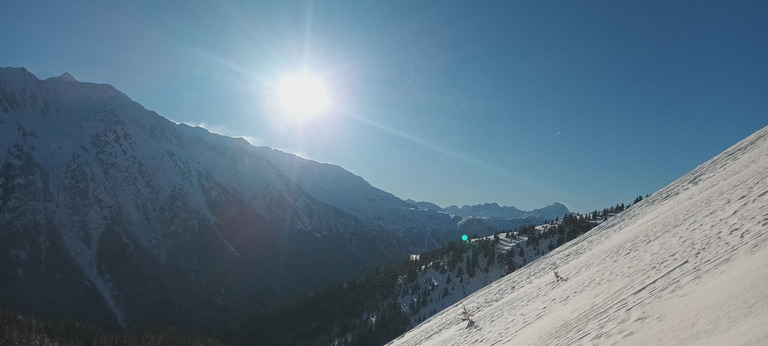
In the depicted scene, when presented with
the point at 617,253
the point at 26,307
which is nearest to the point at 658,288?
the point at 617,253

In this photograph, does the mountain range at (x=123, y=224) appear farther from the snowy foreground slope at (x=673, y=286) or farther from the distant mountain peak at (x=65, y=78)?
the snowy foreground slope at (x=673, y=286)

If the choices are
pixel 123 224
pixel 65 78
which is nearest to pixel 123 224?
pixel 123 224

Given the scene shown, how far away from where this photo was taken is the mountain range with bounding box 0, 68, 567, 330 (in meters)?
109

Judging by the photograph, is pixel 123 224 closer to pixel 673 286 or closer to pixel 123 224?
pixel 123 224

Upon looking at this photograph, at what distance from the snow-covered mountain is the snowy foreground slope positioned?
407 feet

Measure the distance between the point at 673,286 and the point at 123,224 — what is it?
15700 centimetres

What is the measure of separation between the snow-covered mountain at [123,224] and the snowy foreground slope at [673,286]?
124m

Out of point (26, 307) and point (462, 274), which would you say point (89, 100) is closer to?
point (26, 307)

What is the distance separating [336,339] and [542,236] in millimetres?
35095

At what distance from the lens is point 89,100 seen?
15412 centimetres

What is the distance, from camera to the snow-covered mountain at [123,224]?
109m

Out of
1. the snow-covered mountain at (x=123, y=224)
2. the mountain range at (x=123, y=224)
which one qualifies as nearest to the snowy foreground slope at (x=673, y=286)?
the mountain range at (x=123, y=224)

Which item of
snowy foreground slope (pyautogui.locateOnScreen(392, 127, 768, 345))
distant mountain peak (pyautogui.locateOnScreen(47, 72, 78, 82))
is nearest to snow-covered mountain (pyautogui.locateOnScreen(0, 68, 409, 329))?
distant mountain peak (pyautogui.locateOnScreen(47, 72, 78, 82))

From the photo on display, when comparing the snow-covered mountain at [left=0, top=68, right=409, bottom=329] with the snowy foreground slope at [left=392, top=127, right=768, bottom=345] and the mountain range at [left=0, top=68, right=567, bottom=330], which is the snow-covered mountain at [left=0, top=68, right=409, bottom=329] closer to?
the mountain range at [left=0, top=68, right=567, bottom=330]
